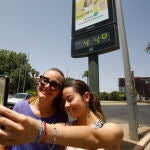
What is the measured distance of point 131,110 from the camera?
871 centimetres

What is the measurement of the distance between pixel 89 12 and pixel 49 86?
23.6 ft

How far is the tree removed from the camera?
57969 millimetres

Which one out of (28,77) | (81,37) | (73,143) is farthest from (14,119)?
(28,77)

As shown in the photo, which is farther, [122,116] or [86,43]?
[122,116]

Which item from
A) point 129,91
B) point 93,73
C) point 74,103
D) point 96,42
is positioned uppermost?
point 96,42

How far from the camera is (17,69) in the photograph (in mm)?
58875

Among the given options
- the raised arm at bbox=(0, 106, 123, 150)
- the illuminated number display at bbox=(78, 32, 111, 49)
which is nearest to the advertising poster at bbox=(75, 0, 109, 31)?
the illuminated number display at bbox=(78, 32, 111, 49)

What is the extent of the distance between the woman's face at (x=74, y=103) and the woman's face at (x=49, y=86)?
10.0 inches

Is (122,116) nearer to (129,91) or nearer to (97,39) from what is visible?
(129,91)

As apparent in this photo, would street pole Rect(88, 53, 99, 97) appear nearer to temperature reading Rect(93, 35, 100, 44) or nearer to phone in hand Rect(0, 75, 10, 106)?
temperature reading Rect(93, 35, 100, 44)

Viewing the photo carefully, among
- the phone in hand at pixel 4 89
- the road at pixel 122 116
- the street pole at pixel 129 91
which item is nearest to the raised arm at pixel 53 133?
the phone in hand at pixel 4 89

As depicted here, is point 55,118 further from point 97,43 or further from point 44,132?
point 97,43

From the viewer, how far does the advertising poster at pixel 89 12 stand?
27.0ft

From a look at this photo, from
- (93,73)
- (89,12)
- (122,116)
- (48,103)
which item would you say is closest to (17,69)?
(122,116)
